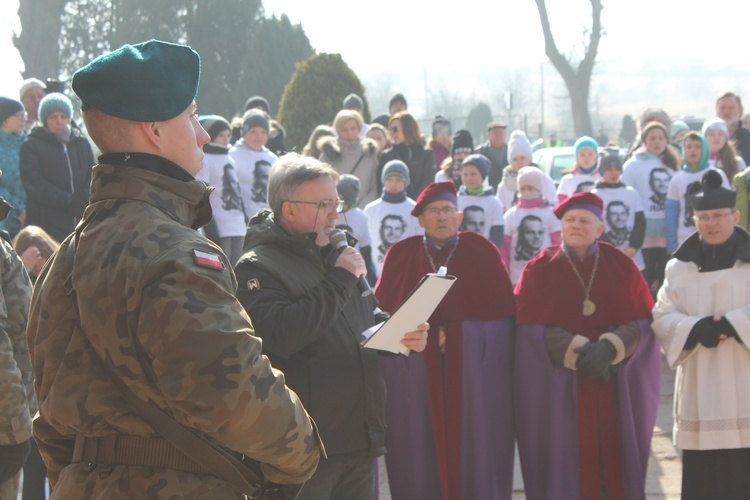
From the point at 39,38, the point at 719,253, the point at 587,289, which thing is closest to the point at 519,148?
the point at 587,289

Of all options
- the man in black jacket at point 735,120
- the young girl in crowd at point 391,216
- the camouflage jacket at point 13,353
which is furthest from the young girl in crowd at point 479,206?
the camouflage jacket at point 13,353

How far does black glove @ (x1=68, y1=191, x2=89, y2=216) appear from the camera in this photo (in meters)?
7.83

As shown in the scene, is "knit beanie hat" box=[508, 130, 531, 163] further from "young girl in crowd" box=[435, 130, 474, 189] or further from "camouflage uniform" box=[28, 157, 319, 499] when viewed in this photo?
"camouflage uniform" box=[28, 157, 319, 499]

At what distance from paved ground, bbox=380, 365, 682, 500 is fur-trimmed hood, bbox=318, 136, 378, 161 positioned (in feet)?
12.5

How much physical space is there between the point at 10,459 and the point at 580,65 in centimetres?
3618

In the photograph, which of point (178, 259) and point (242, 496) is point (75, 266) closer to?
point (178, 259)

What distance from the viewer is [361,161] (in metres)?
9.84

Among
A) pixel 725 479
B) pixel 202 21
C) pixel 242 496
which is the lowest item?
pixel 725 479

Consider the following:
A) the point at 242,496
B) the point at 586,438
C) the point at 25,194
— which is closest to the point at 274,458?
the point at 242,496

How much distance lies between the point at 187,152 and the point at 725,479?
3.97 metres

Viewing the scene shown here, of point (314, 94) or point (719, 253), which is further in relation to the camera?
point (314, 94)

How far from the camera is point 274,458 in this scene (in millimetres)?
2225

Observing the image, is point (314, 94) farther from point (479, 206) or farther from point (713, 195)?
point (713, 195)

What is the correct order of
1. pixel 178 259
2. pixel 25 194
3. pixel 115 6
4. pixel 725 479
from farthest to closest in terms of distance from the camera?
1. pixel 115 6
2. pixel 25 194
3. pixel 725 479
4. pixel 178 259
